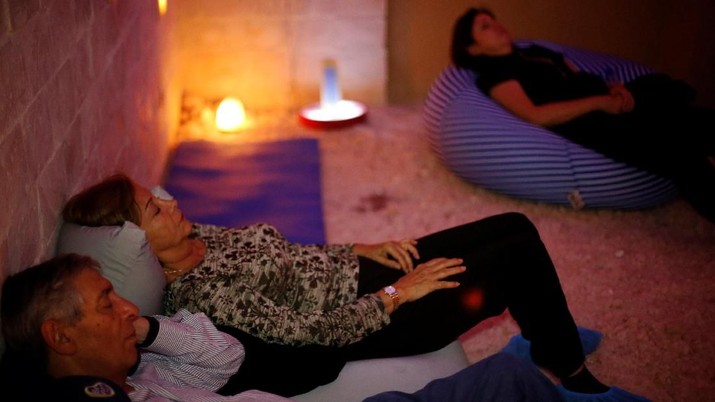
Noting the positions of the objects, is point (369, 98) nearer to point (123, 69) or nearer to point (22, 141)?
point (123, 69)

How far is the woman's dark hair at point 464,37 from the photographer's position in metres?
3.85

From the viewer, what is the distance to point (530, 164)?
355cm

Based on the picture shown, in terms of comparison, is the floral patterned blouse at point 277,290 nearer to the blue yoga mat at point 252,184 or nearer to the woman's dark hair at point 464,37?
the blue yoga mat at point 252,184

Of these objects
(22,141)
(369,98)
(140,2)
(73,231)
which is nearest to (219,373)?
(73,231)

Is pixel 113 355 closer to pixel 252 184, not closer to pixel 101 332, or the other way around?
pixel 101 332

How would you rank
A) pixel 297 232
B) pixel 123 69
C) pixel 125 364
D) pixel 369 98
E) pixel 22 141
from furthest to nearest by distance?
pixel 369 98, pixel 297 232, pixel 123 69, pixel 22 141, pixel 125 364

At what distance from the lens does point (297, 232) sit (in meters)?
3.41

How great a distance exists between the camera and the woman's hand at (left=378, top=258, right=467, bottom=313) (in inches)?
85.0

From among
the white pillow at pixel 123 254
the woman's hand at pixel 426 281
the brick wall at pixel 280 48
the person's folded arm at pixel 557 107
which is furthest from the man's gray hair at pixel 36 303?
the brick wall at pixel 280 48

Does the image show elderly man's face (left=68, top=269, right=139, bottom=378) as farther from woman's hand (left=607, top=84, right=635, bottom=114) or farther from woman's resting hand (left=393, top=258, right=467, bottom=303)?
woman's hand (left=607, top=84, right=635, bottom=114)

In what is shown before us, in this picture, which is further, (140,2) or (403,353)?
(140,2)

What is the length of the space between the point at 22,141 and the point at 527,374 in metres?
1.15

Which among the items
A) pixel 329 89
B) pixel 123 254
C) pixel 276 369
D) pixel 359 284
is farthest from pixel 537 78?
pixel 123 254

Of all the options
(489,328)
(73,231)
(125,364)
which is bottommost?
(489,328)
